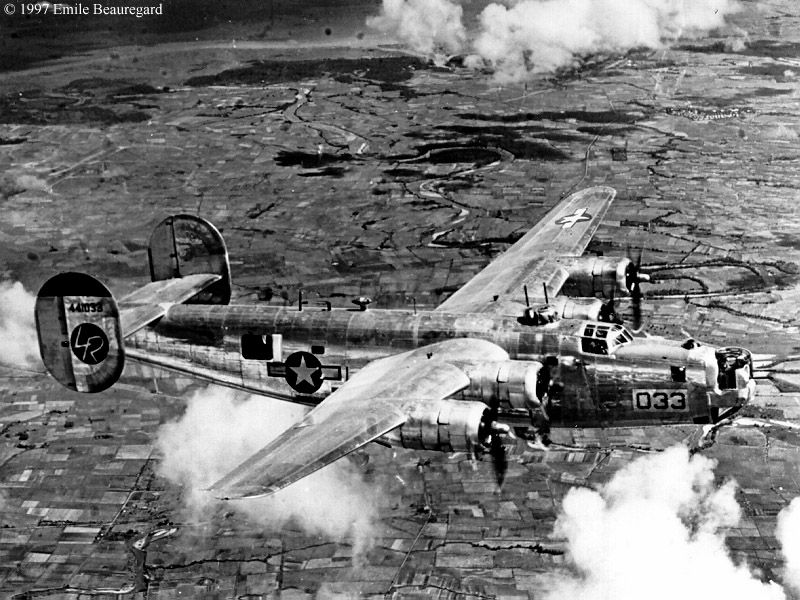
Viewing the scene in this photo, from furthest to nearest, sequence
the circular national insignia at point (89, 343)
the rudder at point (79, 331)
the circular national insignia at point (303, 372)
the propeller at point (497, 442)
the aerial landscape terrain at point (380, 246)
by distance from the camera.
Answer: the aerial landscape terrain at point (380, 246) → the circular national insignia at point (303, 372) → the circular national insignia at point (89, 343) → the rudder at point (79, 331) → the propeller at point (497, 442)

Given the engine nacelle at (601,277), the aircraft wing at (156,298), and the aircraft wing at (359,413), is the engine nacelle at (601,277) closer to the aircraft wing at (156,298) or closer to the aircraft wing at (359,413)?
the aircraft wing at (359,413)

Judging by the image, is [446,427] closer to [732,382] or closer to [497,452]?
[497,452]

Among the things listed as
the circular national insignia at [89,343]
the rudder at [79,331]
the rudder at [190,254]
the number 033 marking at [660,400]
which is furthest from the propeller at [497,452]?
the rudder at [190,254]

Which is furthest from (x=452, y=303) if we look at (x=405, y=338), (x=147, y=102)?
(x=147, y=102)

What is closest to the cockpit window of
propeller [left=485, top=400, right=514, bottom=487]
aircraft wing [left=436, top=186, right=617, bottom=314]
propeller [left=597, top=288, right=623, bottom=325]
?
aircraft wing [left=436, top=186, right=617, bottom=314]

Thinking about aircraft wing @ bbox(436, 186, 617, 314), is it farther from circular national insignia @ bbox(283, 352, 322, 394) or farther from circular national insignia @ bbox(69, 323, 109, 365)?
circular national insignia @ bbox(69, 323, 109, 365)

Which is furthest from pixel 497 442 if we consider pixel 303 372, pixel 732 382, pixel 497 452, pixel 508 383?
pixel 303 372

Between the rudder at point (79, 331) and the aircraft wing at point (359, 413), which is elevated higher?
the rudder at point (79, 331)
